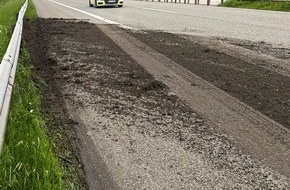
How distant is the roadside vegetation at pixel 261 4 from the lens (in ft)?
70.6

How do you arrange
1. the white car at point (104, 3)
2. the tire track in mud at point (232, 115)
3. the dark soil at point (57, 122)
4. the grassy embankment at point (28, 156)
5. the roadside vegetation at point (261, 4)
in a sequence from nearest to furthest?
the grassy embankment at point (28, 156) → the dark soil at point (57, 122) → the tire track in mud at point (232, 115) → the roadside vegetation at point (261, 4) → the white car at point (104, 3)

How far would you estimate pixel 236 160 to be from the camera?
2.88 metres

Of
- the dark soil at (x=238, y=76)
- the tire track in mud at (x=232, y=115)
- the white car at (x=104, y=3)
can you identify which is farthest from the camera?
the white car at (x=104, y=3)

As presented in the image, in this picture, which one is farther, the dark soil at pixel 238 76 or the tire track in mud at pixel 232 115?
the dark soil at pixel 238 76

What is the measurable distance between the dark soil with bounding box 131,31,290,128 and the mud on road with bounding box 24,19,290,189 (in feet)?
0.04

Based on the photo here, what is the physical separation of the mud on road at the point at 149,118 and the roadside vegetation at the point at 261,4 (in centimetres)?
1653

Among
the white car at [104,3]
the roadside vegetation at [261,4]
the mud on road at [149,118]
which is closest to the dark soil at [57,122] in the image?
the mud on road at [149,118]

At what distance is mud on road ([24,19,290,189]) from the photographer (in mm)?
2643

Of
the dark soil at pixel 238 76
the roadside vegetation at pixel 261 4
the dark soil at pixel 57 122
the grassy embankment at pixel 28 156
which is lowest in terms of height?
the roadside vegetation at pixel 261 4

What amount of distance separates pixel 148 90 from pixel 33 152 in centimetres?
227

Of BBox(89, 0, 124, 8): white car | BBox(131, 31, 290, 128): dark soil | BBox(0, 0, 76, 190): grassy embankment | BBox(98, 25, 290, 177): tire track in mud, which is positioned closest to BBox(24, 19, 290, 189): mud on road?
BBox(131, 31, 290, 128): dark soil

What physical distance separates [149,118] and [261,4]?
22.2 m

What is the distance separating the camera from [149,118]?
3.73 meters

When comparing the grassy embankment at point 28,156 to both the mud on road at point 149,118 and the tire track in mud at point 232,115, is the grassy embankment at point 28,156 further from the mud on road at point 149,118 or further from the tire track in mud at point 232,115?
the tire track in mud at point 232,115
